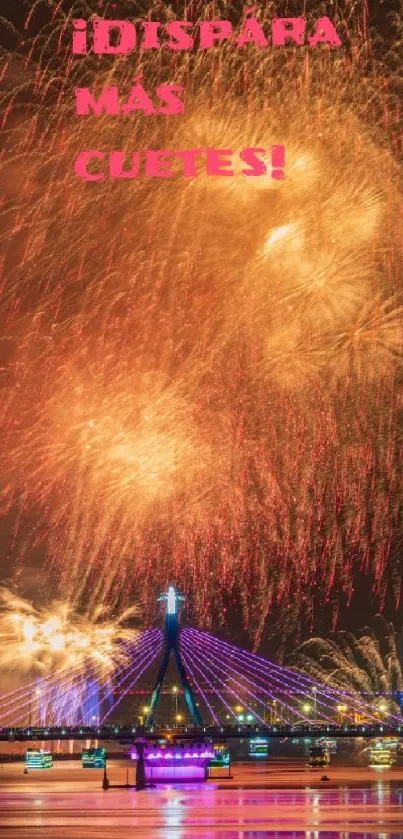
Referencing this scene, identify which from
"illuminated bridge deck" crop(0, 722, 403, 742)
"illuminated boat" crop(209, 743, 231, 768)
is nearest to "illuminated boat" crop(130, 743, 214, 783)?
"illuminated bridge deck" crop(0, 722, 403, 742)

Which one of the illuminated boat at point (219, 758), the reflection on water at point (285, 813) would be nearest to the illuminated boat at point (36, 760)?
the illuminated boat at point (219, 758)

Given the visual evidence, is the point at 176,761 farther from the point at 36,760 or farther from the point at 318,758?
the point at 36,760

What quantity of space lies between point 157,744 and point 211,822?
83.8 metres

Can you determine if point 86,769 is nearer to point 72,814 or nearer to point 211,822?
point 72,814

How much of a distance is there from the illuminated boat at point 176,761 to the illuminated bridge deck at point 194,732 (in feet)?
4.58

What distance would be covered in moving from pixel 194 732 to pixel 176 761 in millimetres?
6631

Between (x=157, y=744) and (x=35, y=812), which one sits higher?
(x=35, y=812)

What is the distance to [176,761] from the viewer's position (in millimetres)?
143375

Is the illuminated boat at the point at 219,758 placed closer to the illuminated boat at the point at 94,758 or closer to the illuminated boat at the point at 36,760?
the illuminated boat at the point at 94,758

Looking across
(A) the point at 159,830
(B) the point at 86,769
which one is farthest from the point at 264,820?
(B) the point at 86,769

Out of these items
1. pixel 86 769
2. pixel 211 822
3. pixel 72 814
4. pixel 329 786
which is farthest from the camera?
pixel 86 769

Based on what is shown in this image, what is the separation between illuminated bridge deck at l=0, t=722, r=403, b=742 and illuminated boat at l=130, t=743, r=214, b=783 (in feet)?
4.58

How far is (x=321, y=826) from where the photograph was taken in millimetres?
57219

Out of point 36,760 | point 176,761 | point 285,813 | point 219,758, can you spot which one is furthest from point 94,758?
point 285,813
